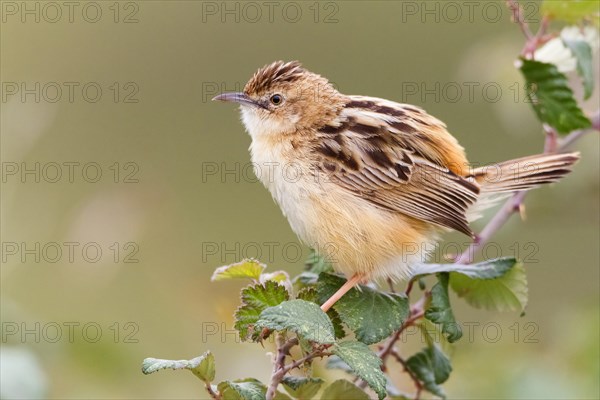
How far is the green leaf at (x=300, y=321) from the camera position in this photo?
2.48 metres

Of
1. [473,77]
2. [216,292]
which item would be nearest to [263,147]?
[216,292]

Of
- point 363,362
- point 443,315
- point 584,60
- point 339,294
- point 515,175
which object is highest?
point 584,60

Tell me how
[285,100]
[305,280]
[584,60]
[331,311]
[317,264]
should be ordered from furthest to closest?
[285,100], [317,264], [584,60], [305,280], [331,311]

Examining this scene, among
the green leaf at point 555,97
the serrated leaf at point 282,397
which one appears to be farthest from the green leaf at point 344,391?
the green leaf at point 555,97

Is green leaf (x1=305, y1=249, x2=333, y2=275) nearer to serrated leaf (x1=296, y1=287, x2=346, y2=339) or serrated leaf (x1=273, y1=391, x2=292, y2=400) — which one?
serrated leaf (x1=296, y1=287, x2=346, y2=339)

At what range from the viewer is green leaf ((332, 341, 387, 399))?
8.05 feet

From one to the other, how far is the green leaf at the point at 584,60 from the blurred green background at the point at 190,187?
73cm

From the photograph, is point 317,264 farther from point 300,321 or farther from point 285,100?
point 300,321

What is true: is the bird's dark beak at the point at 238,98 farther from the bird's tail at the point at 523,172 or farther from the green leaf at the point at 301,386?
the green leaf at the point at 301,386

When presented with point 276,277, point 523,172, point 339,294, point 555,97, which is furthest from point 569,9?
point 276,277

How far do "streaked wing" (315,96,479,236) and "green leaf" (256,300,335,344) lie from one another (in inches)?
56.3

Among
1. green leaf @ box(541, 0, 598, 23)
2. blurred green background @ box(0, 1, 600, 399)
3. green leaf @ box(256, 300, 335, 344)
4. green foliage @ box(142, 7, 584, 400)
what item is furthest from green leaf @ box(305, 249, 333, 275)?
green leaf @ box(541, 0, 598, 23)

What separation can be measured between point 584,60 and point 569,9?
0.77 ft

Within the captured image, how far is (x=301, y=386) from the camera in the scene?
2.85 m
